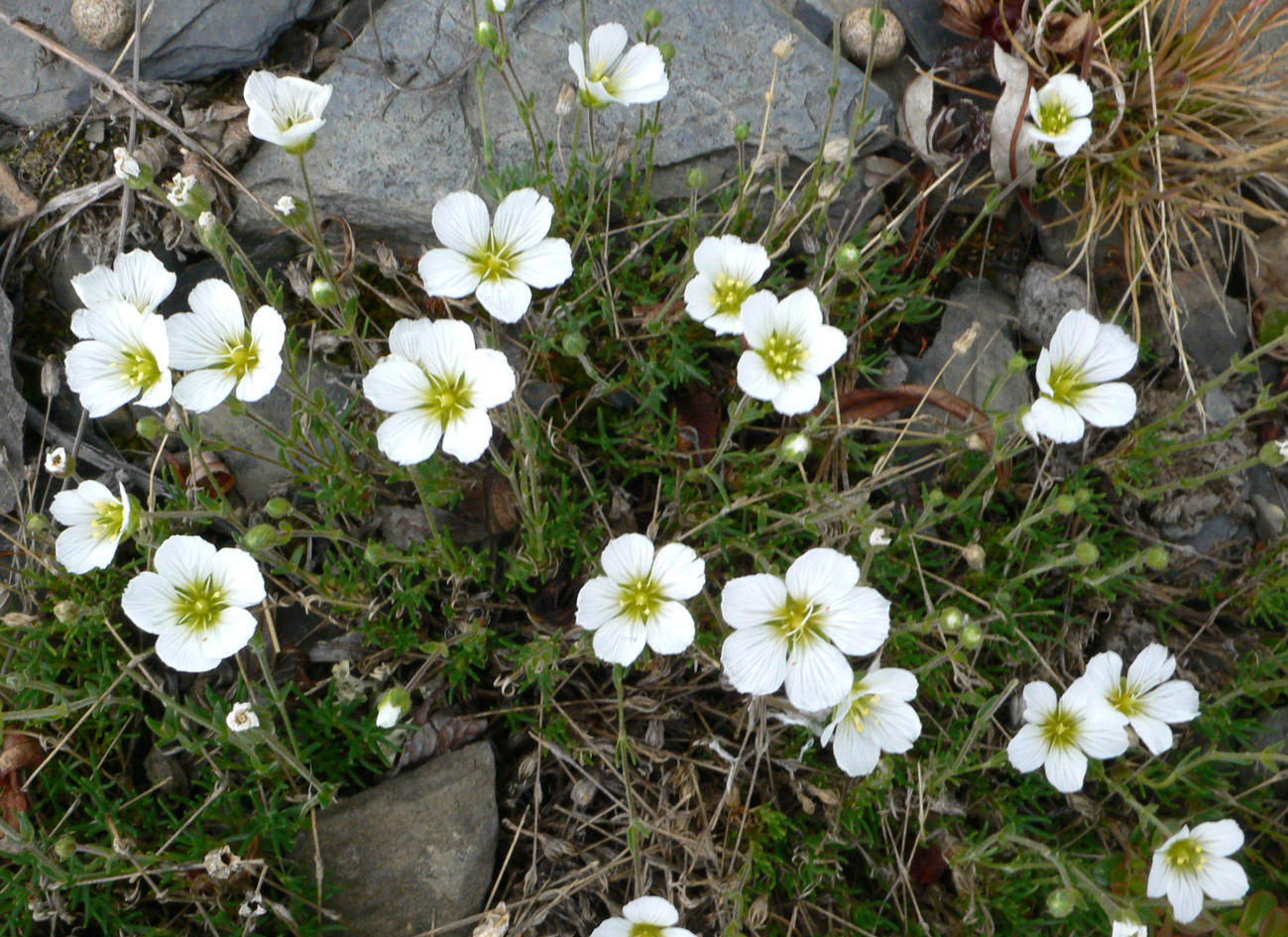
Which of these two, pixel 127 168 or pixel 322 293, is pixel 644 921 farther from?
pixel 127 168

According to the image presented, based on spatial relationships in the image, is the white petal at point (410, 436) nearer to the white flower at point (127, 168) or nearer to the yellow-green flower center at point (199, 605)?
the yellow-green flower center at point (199, 605)

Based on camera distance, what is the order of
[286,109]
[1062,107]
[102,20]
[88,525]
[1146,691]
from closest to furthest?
[88,525]
[286,109]
[1146,691]
[1062,107]
[102,20]

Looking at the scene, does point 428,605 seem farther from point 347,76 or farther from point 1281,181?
point 1281,181

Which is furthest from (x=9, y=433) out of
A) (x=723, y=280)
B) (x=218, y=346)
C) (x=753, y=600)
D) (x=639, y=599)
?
(x=753, y=600)

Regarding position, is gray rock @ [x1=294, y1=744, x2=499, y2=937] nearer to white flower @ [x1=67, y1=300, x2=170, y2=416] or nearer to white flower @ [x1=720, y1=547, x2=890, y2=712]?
white flower @ [x1=720, y1=547, x2=890, y2=712]

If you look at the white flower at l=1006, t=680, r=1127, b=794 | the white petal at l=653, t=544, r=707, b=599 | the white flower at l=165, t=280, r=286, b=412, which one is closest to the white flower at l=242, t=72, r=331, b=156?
the white flower at l=165, t=280, r=286, b=412

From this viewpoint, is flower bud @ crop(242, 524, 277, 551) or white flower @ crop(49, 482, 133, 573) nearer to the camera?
flower bud @ crop(242, 524, 277, 551)
